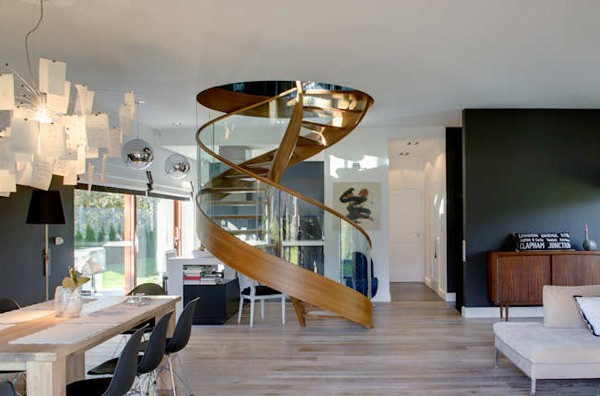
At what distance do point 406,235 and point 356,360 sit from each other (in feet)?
20.1

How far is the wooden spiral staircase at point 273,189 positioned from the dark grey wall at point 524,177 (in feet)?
5.38

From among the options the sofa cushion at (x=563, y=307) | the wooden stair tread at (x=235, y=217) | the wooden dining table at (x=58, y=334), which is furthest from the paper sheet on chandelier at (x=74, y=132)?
the sofa cushion at (x=563, y=307)

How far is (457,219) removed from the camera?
8.24 m

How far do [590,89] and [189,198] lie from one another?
824 cm

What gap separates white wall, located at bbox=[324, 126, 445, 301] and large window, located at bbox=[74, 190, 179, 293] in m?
3.38

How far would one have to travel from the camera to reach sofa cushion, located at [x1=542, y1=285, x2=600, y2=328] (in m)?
4.54

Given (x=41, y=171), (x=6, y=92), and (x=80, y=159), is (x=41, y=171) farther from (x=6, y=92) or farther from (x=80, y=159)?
(x=6, y=92)

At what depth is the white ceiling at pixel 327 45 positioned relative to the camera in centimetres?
358

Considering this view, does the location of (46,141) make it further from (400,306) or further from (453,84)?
(400,306)

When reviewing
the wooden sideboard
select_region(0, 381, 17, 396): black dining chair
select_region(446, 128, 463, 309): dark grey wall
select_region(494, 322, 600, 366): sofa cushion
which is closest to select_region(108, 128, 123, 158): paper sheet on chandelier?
select_region(0, 381, 17, 396): black dining chair

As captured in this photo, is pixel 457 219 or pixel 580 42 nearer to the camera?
pixel 580 42

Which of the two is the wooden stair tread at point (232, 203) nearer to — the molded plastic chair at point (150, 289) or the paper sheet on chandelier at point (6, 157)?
the molded plastic chair at point (150, 289)

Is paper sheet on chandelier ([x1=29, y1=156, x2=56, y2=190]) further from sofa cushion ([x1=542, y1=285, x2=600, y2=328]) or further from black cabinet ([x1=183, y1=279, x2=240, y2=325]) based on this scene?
sofa cushion ([x1=542, y1=285, x2=600, y2=328])

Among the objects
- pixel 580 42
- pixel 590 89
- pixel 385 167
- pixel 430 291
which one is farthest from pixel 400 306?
pixel 580 42
